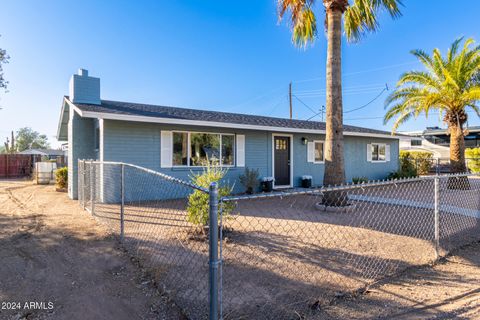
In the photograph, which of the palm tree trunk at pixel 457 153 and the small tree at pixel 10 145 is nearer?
the palm tree trunk at pixel 457 153

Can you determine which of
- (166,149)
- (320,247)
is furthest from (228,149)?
(320,247)

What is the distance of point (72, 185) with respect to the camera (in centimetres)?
1012

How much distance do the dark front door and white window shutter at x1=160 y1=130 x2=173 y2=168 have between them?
4.76m

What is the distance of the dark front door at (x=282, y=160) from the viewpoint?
1266cm

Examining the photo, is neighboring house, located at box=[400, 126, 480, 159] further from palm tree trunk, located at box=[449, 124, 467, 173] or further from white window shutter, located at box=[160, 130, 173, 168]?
white window shutter, located at box=[160, 130, 173, 168]

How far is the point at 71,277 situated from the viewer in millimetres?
3537

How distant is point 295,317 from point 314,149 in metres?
11.7

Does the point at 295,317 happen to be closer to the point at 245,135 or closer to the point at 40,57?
the point at 245,135

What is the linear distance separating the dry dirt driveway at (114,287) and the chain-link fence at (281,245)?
21 centimetres

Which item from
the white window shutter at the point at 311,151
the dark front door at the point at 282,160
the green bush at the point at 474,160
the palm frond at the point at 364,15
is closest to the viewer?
the palm frond at the point at 364,15

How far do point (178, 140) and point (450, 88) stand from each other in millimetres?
10948

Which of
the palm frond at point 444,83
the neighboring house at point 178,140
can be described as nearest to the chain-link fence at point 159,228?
the neighboring house at point 178,140

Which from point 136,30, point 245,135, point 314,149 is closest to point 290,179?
point 314,149

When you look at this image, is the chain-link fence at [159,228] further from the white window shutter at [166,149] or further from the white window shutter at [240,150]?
the white window shutter at [240,150]
